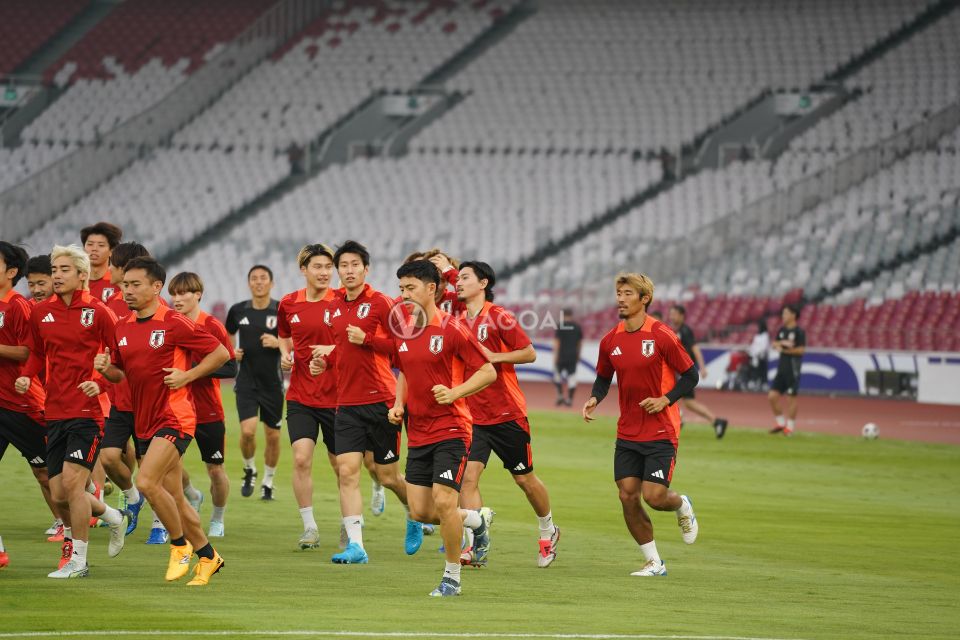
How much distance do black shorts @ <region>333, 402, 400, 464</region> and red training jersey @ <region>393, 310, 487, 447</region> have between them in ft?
4.44

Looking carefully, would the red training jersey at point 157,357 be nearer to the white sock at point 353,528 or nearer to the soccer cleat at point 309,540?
the white sock at point 353,528

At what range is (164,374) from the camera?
9.90 m

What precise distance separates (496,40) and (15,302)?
138 feet

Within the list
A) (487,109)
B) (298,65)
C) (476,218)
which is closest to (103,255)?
(476,218)

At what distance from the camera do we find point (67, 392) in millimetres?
10320

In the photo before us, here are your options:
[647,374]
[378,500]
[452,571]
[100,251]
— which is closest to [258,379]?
[378,500]

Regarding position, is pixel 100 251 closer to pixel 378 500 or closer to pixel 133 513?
pixel 133 513

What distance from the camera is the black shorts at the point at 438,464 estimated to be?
9.88 metres

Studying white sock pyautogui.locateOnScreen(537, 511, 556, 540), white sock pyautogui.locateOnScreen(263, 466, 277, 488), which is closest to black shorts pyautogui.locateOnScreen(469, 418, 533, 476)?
white sock pyautogui.locateOnScreen(537, 511, 556, 540)

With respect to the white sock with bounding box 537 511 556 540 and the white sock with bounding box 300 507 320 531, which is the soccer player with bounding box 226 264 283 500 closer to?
the white sock with bounding box 300 507 320 531

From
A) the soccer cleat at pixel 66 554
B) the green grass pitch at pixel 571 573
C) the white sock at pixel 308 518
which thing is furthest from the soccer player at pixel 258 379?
the soccer cleat at pixel 66 554

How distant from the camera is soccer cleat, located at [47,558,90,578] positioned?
9.98 meters

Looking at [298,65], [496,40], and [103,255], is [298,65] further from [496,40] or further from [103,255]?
[103,255]

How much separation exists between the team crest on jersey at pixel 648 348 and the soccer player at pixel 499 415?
36.3 inches
